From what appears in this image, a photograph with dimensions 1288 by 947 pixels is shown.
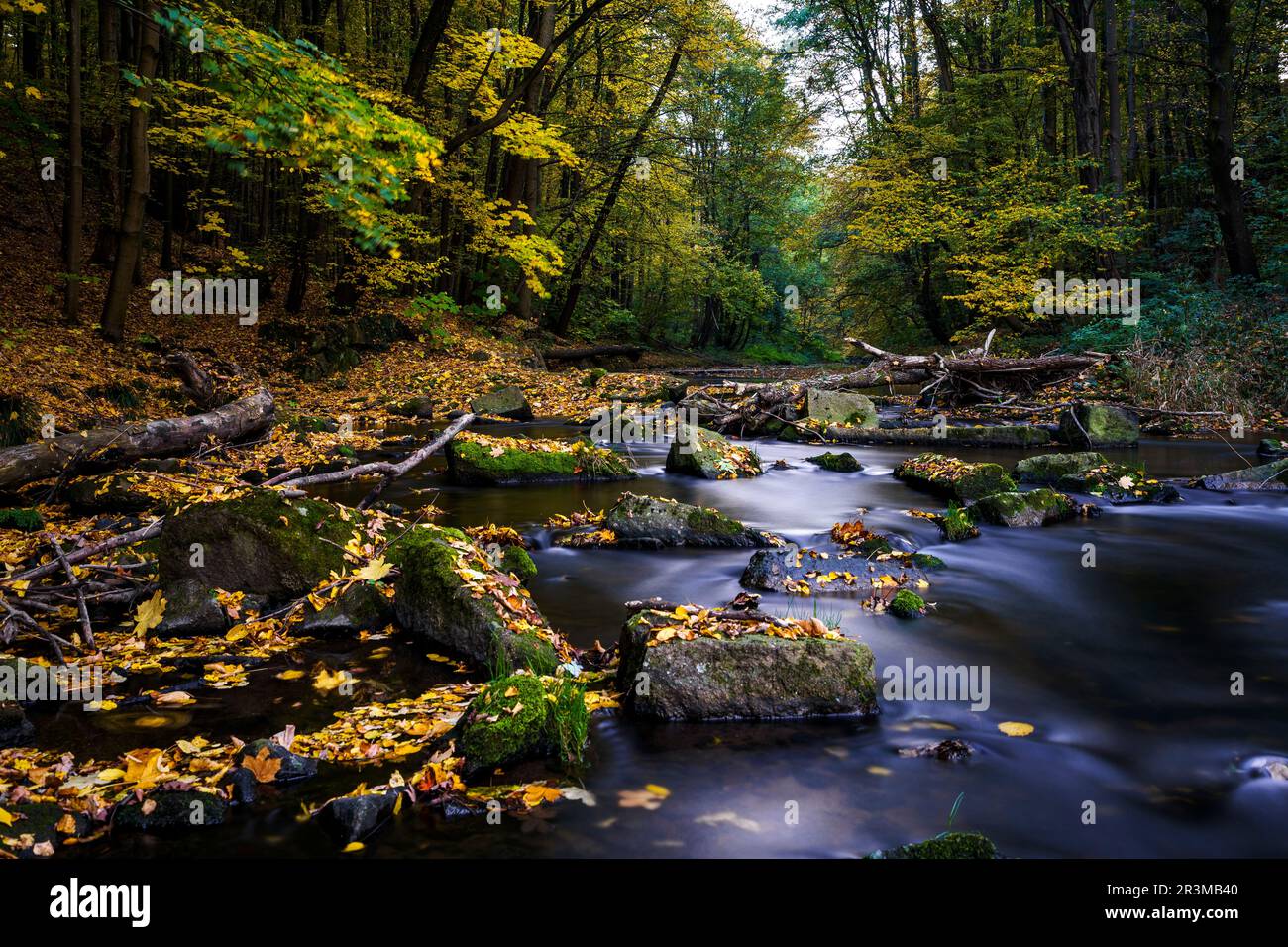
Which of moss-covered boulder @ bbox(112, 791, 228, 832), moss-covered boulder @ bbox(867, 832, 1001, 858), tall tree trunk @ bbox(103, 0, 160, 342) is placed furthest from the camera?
tall tree trunk @ bbox(103, 0, 160, 342)

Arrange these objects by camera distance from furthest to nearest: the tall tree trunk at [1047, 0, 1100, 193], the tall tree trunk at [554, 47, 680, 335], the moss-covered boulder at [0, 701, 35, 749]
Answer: the tall tree trunk at [554, 47, 680, 335], the tall tree trunk at [1047, 0, 1100, 193], the moss-covered boulder at [0, 701, 35, 749]

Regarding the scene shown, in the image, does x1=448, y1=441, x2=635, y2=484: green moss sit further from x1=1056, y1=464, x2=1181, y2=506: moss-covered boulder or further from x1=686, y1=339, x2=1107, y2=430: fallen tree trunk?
x1=1056, y1=464, x2=1181, y2=506: moss-covered boulder

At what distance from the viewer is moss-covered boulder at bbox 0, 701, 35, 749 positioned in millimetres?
3633

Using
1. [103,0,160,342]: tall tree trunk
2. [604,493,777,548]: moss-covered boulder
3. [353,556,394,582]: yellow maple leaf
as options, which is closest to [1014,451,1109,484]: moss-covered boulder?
[604,493,777,548]: moss-covered boulder

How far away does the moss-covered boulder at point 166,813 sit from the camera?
2.99 metres

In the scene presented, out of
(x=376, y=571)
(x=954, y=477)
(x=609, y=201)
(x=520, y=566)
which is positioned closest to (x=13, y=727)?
(x=376, y=571)

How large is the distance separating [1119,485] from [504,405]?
11.5 metres

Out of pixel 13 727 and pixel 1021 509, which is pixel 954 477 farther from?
pixel 13 727

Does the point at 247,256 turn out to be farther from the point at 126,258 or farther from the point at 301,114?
the point at 301,114

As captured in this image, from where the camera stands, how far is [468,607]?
4773 millimetres

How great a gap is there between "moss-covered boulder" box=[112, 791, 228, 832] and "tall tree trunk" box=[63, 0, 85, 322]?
1521cm

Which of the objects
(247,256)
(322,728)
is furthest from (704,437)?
(247,256)

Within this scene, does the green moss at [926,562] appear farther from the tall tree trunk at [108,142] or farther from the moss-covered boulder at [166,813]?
the tall tree trunk at [108,142]

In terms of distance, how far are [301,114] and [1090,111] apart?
21331 millimetres
